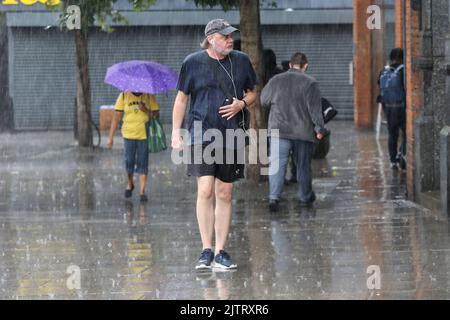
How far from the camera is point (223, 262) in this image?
985 cm

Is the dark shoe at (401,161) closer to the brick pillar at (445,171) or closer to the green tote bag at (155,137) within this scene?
the green tote bag at (155,137)

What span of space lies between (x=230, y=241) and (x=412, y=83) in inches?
152

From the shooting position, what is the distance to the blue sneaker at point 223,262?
9.84 m

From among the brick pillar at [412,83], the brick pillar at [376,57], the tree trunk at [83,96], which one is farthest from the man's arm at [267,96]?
the brick pillar at [376,57]

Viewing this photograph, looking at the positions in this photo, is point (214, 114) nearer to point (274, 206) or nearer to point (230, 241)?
point (230, 241)

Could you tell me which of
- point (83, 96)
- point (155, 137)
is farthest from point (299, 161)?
point (83, 96)

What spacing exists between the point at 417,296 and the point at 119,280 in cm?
243

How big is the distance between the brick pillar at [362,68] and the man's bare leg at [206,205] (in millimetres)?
20454

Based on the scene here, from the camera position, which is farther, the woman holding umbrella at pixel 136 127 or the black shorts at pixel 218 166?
the woman holding umbrella at pixel 136 127

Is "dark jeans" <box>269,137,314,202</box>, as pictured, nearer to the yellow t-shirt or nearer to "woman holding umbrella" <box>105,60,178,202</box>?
"woman holding umbrella" <box>105,60,178,202</box>
